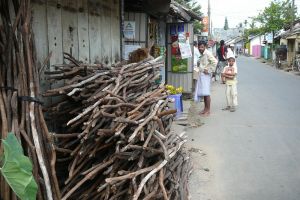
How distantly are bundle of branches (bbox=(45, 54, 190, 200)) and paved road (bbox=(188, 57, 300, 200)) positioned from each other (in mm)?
1701

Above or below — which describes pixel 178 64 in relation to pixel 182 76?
above

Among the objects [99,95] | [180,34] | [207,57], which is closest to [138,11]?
[207,57]

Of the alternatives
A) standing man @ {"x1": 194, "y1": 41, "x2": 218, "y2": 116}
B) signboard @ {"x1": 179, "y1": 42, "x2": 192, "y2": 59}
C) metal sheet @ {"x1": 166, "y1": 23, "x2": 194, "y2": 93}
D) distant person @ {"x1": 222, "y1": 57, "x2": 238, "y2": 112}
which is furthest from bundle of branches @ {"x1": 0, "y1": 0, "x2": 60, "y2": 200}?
metal sheet @ {"x1": 166, "y1": 23, "x2": 194, "y2": 93}

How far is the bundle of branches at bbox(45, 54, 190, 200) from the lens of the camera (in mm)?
3160

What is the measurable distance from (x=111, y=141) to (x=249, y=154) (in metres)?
4.17

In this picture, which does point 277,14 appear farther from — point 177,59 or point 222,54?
point 177,59

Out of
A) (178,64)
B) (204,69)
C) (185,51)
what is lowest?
(204,69)

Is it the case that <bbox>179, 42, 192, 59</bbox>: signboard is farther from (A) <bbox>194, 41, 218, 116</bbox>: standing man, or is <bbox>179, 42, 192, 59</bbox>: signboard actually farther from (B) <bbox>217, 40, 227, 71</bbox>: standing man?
(B) <bbox>217, 40, 227, 71</bbox>: standing man

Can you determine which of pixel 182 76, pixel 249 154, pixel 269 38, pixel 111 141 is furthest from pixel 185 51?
pixel 269 38

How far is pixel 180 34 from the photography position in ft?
39.1

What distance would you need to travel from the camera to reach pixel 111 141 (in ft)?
10.9

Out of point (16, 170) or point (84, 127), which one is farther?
point (84, 127)

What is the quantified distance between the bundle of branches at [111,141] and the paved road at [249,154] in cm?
170

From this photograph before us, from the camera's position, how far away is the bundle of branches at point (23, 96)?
2.79m
